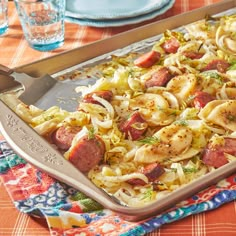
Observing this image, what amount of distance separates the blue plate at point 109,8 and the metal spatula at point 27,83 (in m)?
0.50

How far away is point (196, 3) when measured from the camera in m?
2.79

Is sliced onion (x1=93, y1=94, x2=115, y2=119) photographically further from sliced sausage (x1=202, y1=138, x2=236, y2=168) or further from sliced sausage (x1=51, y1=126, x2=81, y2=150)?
sliced sausage (x1=202, y1=138, x2=236, y2=168)

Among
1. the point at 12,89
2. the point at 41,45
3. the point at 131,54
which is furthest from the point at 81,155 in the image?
the point at 41,45

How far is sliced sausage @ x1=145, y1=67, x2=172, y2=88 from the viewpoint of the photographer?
6.71ft

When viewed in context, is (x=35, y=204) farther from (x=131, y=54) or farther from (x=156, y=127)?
(x=131, y=54)

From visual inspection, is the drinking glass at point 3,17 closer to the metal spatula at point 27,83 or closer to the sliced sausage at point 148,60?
the metal spatula at point 27,83

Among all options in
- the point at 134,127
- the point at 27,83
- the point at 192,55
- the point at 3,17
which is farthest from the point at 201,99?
the point at 3,17

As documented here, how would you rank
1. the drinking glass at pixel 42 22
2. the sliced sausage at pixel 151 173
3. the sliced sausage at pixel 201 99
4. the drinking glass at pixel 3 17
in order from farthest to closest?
1. the drinking glass at pixel 3 17
2. the drinking glass at pixel 42 22
3. the sliced sausage at pixel 201 99
4. the sliced sausage at pixel 151 173

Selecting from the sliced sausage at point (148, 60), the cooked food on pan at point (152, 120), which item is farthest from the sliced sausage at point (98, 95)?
the sliced sausage at point (148, 60)

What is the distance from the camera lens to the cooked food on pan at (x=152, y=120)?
5.41ft

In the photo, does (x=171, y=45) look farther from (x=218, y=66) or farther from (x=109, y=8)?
(x=109, y=8)

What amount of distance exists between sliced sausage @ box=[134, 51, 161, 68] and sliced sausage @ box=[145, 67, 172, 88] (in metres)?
0.10

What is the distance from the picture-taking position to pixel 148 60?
218 centimetres

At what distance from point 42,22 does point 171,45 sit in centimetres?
49
